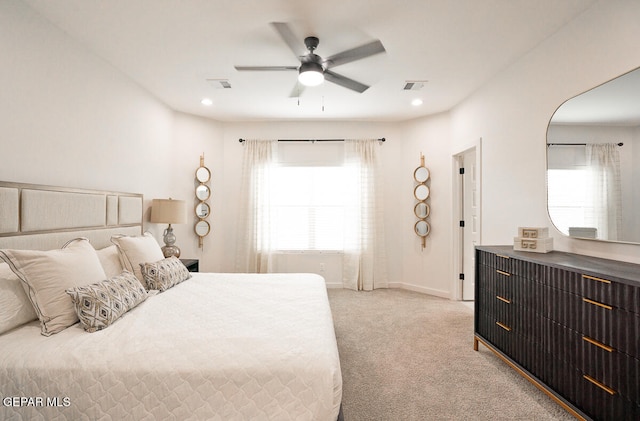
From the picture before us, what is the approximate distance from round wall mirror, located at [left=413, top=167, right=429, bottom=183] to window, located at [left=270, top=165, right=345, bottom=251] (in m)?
1.16

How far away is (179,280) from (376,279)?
3.09 meters

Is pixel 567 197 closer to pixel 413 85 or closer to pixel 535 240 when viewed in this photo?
pixel 535 240

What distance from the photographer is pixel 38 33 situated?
223 cm

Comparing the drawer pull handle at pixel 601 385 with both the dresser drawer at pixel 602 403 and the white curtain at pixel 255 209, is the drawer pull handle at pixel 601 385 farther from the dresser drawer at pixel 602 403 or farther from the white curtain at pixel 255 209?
the white curtain at pixel 255 209

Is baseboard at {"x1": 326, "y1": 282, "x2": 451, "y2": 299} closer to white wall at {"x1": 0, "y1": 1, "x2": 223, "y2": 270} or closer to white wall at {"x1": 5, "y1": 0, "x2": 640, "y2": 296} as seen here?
white wall at {"x1": 5, "y1": 0, "x2": 640, "y2": 296}

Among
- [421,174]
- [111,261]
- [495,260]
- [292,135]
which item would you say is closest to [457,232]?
[421,174]

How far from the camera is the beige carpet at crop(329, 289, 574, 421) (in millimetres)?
1923

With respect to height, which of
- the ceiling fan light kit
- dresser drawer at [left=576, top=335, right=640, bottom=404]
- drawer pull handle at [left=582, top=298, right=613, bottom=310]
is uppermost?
the ceiling fan light kit

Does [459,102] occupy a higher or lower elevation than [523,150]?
higher

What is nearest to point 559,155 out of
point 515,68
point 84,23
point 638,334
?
point 515,68

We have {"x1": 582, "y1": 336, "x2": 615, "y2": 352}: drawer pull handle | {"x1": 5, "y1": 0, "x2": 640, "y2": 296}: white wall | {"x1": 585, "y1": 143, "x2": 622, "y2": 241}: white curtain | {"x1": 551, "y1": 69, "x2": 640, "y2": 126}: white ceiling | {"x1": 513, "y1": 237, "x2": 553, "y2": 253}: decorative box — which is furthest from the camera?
{"x1": 513, "y1": 237, "x2": 553, "y2": 253}: decorative box

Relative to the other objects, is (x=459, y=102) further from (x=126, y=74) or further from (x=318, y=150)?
(x=126, y=74)

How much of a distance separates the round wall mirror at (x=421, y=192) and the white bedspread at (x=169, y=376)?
354 cm

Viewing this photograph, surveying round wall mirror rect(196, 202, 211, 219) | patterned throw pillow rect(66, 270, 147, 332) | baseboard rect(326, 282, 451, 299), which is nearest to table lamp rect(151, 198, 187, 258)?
round wall mirror rect(196, 202, 211, 219)
